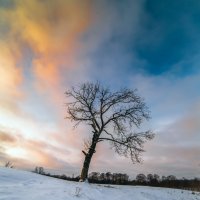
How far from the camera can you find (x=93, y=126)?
26.0m

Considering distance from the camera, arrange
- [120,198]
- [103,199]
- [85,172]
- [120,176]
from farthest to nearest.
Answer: [120,176] < [85,172] < [120,198] < [103,199]

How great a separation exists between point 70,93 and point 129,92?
655 centimetres

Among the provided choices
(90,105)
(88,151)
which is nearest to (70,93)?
(90,105)

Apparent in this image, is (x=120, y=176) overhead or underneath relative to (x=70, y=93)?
overhead

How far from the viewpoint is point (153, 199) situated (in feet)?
53.9

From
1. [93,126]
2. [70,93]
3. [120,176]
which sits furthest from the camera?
[120,176]

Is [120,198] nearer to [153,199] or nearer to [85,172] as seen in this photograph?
[153,199]

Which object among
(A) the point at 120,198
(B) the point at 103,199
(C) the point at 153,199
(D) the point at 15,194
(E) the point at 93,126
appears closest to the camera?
(D) the point at 15,194

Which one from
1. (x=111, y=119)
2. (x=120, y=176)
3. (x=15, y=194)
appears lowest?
(x=15, y=194)

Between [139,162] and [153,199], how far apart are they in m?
9.02

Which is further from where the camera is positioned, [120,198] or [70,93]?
[70,93]

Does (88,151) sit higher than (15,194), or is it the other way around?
(88,151)

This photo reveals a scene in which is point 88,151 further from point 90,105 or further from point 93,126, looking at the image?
point 90,105

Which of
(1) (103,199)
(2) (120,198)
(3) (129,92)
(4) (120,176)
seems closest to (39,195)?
(1) (103,199)
